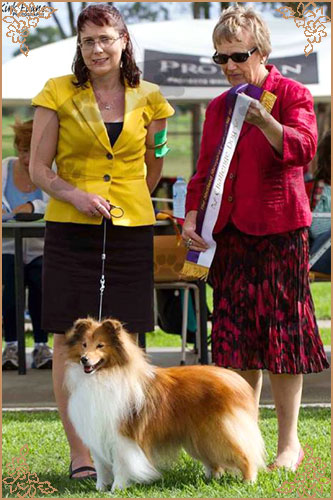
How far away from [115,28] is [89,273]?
1.09 metres

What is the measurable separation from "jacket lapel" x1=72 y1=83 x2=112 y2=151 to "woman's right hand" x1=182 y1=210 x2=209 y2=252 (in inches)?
18.6

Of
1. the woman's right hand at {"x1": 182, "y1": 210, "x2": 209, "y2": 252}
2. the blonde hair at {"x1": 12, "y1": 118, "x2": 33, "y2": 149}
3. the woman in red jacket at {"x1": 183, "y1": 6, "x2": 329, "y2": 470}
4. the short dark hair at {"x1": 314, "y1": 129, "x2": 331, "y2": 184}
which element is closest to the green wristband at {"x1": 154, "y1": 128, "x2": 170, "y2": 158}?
the woman in red jacket at {"x1": 183, "y1": 6, "x2": 329, "y2": 470}

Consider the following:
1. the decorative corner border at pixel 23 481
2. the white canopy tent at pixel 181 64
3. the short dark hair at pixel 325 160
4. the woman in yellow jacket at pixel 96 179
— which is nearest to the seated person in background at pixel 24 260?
the short dark hair at pixel 325 160

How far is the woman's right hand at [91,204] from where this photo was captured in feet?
14.1

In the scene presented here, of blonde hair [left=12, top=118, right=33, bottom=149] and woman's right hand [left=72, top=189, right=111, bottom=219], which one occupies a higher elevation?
blonde hair [left=12, top=118, right=33, bottom=149]

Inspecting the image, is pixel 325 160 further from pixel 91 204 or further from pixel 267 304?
pixel 91 204

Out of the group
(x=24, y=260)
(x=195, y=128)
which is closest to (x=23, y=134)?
(x=24, y=260)

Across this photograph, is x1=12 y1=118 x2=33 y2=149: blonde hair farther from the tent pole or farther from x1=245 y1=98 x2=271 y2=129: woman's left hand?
the tent pole

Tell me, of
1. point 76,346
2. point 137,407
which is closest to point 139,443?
point 137,407

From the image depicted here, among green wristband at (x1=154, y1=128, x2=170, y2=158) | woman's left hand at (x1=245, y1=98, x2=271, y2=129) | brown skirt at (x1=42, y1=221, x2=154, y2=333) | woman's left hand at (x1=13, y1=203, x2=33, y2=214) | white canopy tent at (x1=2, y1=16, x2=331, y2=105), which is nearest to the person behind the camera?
woman's left hand at (x1=245, y1=98, x2=271, y2=129)

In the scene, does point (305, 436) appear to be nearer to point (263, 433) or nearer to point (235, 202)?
point (263, 433)

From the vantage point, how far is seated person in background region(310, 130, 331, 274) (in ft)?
25.6

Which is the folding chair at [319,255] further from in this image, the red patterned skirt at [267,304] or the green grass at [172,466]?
the red patterned skirt at [267,304]

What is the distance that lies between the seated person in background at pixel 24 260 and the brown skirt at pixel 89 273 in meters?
3.41
